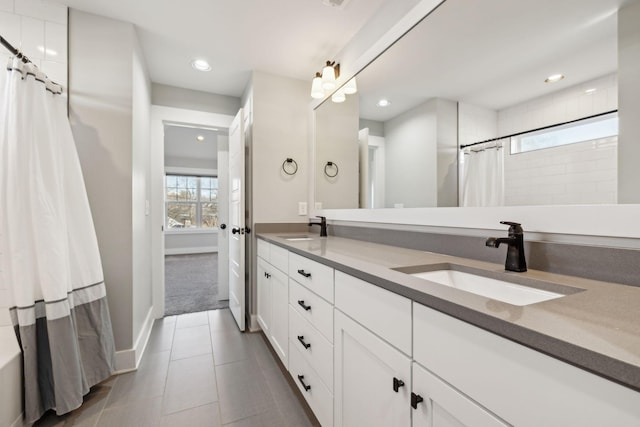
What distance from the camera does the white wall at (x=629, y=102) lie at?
74cm

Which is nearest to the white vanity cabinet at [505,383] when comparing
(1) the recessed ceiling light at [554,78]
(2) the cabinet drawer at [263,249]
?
(1) the recessed ceiling light at [554,78]

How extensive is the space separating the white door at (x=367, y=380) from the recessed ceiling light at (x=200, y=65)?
2.41m

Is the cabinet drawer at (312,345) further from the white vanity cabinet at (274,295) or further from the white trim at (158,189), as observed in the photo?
the white trim at (158,189)

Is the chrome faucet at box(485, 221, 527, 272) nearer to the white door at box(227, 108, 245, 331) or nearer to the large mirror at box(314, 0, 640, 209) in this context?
the large mirror at box(314, 0, 640, 209)

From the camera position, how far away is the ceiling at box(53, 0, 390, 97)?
1743 mm

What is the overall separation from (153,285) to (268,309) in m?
1.45

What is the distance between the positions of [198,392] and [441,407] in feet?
5.08

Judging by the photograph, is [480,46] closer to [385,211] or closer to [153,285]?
[385,211]

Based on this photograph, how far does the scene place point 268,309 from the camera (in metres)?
2.08

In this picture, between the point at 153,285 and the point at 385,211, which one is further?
the point at 153,285

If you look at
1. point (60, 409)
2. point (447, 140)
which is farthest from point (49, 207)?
point (447, 140)

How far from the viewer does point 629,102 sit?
0.76 meters

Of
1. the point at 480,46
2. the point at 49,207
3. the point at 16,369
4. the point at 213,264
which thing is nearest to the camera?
the point at 480,46

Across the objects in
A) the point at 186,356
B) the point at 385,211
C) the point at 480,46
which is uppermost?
the point at 480,46
